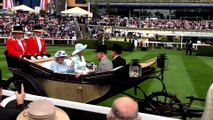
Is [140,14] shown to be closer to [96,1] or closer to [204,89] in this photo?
[96,1]

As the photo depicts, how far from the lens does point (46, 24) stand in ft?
150

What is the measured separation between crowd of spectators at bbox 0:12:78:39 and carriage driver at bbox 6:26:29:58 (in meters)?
28.3

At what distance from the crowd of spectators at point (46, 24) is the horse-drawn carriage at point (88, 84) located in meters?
30.3

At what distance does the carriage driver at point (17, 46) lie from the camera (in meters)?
9.01

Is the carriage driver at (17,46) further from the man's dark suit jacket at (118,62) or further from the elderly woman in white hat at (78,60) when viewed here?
the man's dark suit jacket at (118,62)

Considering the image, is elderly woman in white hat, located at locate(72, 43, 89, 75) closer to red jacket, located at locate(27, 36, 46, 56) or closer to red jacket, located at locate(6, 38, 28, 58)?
red jacket, located at locate(6, 38, 28, 58)

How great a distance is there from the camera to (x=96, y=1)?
232 feet

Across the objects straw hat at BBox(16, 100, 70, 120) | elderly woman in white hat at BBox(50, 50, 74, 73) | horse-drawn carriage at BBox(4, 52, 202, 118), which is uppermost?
straw hat at BBox(16, 100, 70, 120)

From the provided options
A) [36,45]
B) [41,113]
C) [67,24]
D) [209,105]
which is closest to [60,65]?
[36,45]

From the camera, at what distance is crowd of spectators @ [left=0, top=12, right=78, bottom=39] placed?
39.6 m

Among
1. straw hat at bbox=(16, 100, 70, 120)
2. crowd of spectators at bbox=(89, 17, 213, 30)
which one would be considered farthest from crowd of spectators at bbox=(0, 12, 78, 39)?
straw hat at bbox=(16, 100, 70, 120)

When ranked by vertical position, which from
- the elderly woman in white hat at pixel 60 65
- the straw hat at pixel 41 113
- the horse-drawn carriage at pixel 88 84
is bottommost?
the horse-drawn carriage at pixel 88 84

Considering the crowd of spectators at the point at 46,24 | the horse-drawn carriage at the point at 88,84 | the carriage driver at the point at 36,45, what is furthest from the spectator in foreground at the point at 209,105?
the crowd of spectators at the point at 46,24

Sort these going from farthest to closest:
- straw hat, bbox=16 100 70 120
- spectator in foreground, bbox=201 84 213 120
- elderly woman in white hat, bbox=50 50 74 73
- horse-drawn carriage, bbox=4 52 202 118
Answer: elderly woman in white hat, bbox=50 50 74 73 → horse-drawn carriage, bbox=4 52 202 118 → spectator in foreground, bbox=201 84 213 120 → straw hat, bbox=16 100 70 120
